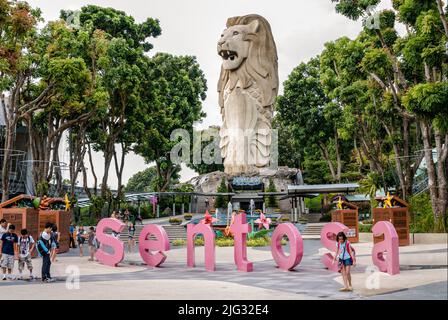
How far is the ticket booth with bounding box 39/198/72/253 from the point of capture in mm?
23188

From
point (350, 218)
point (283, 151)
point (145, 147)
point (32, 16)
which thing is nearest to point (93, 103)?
point (32, 16)

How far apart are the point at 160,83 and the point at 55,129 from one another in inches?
476

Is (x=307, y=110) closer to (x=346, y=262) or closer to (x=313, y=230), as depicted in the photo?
(x=313, y=230)

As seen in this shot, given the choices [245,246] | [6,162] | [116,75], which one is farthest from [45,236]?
[116,75]

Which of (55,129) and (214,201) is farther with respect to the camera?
(214,201)

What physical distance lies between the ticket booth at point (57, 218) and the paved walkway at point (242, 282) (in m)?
5.95

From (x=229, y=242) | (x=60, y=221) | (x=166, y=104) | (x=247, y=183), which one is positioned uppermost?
(x=166, y=104)

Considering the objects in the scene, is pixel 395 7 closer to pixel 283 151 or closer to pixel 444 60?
pixel 444 60

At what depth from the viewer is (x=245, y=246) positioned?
15414mm

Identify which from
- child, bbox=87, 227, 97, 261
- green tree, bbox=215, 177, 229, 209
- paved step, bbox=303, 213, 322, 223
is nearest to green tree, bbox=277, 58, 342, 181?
paved step, bbox=303, 213, 322, 223

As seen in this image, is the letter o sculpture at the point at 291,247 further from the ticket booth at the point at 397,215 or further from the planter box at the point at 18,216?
the planter box at the point at 18,216

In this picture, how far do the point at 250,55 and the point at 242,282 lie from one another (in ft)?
110
